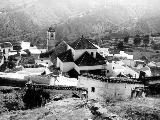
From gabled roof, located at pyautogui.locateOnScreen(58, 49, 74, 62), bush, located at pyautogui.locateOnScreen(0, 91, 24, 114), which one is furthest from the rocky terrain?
gabled roof, located at pyautogui.locateOnScreen(58, 49, 74, 62)

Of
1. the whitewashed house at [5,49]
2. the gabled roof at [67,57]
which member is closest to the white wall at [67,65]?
the gabled roof at [67,57]

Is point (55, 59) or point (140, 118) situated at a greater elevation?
point (55, 59)

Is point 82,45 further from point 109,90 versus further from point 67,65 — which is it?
point 109,90

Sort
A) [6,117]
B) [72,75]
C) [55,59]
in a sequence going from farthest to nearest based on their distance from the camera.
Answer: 1. [55,59]
2. [72,75]
3. [6,117]

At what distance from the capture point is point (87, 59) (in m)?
34.7

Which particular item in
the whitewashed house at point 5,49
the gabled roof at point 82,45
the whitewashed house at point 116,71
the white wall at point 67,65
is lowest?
the whitewashed house at point 116,71

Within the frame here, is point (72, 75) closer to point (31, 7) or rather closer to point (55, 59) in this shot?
point (55, 59)

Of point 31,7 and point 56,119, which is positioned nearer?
point 56,119

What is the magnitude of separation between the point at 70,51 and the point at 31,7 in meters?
160

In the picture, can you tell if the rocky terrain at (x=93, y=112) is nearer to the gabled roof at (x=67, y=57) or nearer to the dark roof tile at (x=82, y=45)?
the gabled roof at (x=67, y=57)

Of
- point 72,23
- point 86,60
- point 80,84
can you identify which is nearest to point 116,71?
point 86,60

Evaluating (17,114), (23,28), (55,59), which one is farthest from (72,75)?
(23,28)

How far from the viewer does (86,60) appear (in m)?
34.6

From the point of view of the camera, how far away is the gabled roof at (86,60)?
34219 mm
